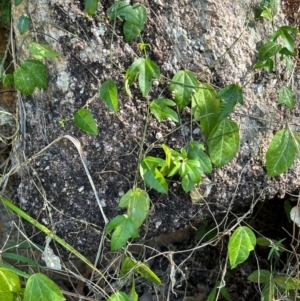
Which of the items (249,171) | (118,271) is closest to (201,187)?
(249,171)

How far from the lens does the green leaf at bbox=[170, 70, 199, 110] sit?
1.26 metres

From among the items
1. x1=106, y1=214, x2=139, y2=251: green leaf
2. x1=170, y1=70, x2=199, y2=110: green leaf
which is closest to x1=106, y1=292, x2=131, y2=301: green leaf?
x1=106, y1=214, x2=139, y2=251: green leaf

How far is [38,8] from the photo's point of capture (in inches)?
49.4

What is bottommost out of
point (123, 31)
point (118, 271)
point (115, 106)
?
point (118, 271)

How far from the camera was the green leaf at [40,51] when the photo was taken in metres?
1.22

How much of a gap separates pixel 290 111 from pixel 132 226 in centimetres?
55

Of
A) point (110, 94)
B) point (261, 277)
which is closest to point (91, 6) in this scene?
point (110, 94)

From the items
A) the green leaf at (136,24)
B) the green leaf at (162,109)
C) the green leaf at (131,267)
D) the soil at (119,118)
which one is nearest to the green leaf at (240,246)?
the soil at (119,118)

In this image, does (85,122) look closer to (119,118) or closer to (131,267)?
(119,118)

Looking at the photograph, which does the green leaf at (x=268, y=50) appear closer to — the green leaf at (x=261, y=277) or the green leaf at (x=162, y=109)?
the green leaf at (x=162, y=109)

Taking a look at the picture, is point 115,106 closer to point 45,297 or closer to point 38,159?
point 38,159

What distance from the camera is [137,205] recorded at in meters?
1.27

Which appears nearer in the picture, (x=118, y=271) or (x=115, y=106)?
(x=115, y=106)

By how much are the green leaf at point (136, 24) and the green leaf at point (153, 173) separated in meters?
0.30
